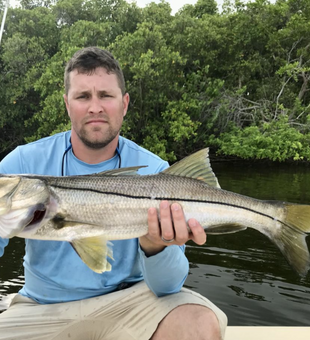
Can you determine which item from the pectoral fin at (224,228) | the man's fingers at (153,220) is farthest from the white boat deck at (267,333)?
the man's fingers at (153,220)

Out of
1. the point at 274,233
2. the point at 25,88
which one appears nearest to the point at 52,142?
the point at 274,233

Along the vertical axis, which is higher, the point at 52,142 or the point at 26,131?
the point at 26,131

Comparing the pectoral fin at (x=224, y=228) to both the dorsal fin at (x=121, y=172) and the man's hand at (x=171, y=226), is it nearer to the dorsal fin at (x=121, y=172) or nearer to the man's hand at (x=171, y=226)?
the man's hand at (x=171, y=226)

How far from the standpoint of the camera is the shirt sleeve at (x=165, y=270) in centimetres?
242

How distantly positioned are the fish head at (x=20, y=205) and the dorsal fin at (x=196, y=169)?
0.78 metres

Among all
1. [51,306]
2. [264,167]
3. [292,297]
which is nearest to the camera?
[51,306]

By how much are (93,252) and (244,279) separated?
14.5 feet

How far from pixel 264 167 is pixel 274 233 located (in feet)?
71.0

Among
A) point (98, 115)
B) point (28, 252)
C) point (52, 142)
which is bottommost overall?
point (28, 252)

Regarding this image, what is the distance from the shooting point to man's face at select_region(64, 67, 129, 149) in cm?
277

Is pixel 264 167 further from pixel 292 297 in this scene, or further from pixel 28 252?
pixel 28 252

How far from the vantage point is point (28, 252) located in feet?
8.86

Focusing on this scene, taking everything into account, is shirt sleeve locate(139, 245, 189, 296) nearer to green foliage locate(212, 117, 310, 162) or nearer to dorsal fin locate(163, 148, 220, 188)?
dorsal fin locate(163, 148, 220, 188)

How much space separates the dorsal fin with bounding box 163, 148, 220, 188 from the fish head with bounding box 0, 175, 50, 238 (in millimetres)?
777
